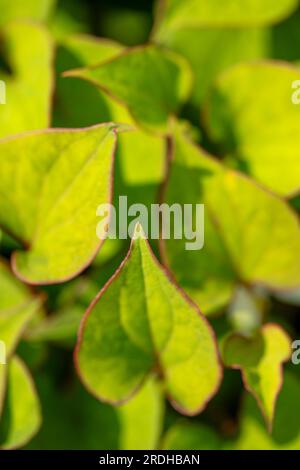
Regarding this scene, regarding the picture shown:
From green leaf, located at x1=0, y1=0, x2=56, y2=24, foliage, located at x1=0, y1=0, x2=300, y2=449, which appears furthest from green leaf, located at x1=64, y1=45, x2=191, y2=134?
green leaf, located at x1=0, y1=0, x2=56, y2=24

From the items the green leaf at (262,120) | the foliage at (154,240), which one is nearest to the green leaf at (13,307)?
→ the foliage at (154,240)

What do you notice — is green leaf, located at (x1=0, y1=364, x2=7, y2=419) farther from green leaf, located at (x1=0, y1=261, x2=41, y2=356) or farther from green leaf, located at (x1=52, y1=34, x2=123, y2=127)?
green leaf, located at (x1=52, y1=34, x2=123, y2=127)

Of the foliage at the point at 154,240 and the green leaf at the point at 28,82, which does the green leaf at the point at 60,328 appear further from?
the green leaf at the point at 28,82

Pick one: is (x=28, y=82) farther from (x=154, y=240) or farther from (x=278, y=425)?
(x=278, y=425)

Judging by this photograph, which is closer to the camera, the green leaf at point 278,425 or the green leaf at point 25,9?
the green leaf at point 278,425

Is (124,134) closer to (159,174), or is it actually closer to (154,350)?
(159,174)

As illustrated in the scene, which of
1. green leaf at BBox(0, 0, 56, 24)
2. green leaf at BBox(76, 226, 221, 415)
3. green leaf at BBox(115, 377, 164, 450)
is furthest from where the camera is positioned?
green leaf at BBox(0, 0, 56, 24)
